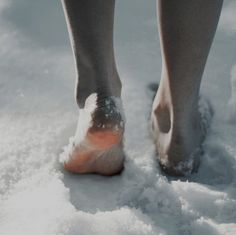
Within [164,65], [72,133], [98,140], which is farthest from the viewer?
[72,133]

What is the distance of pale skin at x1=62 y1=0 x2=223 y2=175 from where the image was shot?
1.11m

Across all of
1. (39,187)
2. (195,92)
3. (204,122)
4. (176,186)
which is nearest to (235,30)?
(204,122)

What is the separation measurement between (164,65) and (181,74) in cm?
5

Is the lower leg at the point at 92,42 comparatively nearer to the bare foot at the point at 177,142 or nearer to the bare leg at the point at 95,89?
the bare leg at the point at 95,89

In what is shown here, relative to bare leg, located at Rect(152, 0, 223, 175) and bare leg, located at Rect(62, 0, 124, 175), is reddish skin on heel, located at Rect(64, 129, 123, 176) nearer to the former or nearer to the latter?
bare leg, located at Rect(62, 0, 124, 175)

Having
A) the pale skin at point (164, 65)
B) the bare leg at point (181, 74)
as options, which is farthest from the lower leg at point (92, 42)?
the bare leg at point (181, 74)

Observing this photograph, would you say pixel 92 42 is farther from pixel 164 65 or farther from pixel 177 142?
pixel 177 142

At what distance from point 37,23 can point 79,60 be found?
0.64 metres

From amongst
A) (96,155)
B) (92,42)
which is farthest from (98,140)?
(92,42)

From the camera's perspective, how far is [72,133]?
4.45 feet

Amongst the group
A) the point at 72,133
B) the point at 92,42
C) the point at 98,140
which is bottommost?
the point at 72,133

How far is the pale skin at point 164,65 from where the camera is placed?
1.11m

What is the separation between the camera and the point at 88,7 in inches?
43.8

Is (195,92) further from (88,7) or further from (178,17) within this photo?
(88,7)
